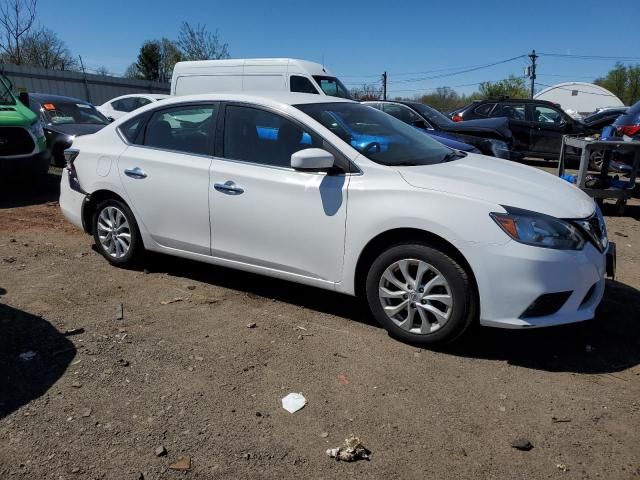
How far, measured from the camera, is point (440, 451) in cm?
264

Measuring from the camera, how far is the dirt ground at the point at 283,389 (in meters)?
2.57

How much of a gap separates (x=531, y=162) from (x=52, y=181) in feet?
39.2

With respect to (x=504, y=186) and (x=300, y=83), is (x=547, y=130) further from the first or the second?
(x=504, y=186)

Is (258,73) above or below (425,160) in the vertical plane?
above

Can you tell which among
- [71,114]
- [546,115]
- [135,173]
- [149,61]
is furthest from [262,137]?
[149,61]

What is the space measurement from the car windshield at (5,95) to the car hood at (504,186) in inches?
302

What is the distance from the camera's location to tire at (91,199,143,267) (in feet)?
16.3

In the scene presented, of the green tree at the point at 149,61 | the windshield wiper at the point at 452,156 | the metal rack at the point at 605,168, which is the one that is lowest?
the metal rack at the point at 605,168

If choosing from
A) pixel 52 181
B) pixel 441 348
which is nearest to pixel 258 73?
pixel 52 181

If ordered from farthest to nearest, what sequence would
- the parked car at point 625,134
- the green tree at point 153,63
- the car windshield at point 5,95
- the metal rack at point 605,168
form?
the green tree at point 153,63 → the car windshield at point 5,95 → the parked car at point 625,134 → the metal rack at point 605,168

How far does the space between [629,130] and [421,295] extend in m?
7.01

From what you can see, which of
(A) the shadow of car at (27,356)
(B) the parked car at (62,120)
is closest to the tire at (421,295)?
(A) the shadow of car at (27,356)

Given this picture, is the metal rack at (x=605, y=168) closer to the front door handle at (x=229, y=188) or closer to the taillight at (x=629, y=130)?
the taillight at (x=629, y=130)

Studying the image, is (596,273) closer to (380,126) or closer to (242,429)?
(380,126)
